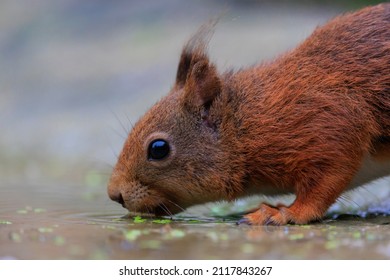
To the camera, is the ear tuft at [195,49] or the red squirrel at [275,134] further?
the ear tuft at [195,49]

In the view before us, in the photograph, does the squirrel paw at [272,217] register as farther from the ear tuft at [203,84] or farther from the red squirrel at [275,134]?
the ear tuft at [203,84]

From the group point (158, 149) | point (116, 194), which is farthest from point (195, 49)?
A: point (116, 194)

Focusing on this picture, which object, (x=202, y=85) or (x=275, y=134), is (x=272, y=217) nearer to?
(x=275, y=134)

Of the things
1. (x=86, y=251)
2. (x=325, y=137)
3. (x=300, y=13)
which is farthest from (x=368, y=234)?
(x=300, y=13)

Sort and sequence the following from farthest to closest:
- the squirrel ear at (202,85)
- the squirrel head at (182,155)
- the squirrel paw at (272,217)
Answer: the squirrel ear at (202,85), the squirrel head at (182,155), the squirrel paw at (272,217)

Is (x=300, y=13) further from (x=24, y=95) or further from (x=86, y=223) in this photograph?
(x=86, y=223)

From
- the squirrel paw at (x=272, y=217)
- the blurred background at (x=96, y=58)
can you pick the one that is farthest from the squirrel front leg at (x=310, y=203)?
the blurred background at (x=96, y=58)
